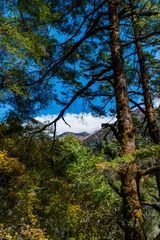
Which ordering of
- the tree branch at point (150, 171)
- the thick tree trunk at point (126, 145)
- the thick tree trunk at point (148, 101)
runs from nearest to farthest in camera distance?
the tree branch at point (150, 171)
the thick tree trunk at point (126, 145)
the thick tree trunk at point (148, 101)

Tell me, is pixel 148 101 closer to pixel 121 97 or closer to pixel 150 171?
pixel 121 97

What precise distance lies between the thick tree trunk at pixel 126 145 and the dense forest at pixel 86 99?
1 cm

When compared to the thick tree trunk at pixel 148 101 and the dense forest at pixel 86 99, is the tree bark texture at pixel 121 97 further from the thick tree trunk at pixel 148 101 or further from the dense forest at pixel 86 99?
the thick tree trunk at pixel 148 101

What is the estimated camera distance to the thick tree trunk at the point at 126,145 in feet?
9.64

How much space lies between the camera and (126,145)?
132 inches

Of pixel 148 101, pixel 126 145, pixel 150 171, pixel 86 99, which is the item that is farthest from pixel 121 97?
pixel 148 101

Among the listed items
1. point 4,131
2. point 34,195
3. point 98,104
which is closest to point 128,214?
point 98,104

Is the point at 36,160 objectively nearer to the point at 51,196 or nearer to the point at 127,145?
the point at 51,196

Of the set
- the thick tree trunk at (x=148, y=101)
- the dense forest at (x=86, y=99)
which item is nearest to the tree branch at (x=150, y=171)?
the dense forest at (x=86, y=99)

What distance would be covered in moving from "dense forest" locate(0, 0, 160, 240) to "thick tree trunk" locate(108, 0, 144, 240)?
0.5 inches

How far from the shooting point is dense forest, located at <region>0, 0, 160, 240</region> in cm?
320

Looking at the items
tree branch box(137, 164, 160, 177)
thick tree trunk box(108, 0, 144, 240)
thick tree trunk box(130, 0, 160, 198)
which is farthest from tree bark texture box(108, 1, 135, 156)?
thick tree trunk box(130, 0, 160, 198)

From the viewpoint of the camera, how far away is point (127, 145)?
11.0ft

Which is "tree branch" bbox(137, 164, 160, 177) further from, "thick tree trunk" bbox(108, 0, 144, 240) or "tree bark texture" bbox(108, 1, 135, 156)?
"tree bark texture" bbox(108, 1, 135, 156)
